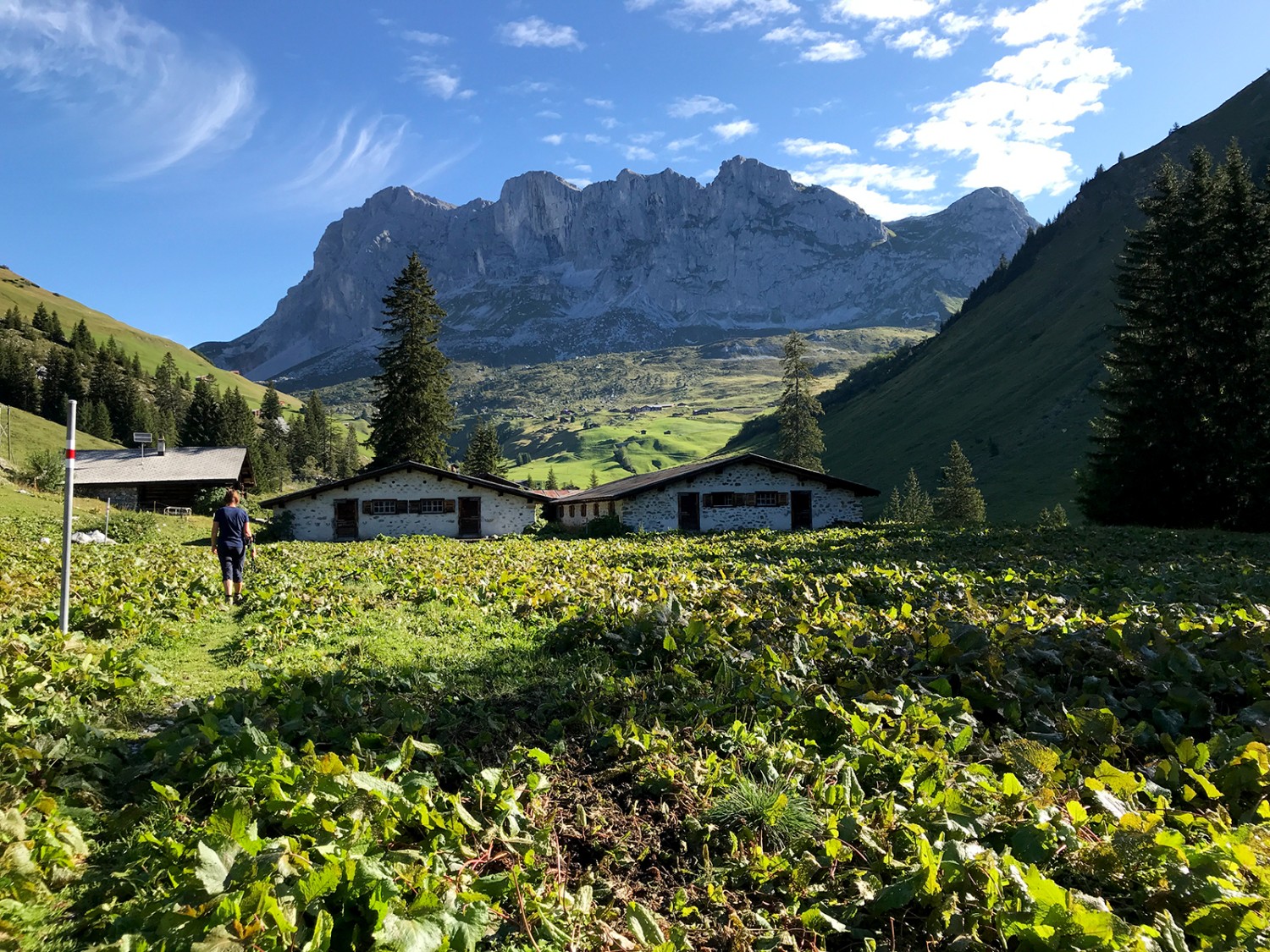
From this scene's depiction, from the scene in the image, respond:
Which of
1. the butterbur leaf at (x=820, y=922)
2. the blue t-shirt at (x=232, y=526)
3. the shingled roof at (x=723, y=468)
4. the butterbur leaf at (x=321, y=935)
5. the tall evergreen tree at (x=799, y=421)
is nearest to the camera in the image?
the butterbur leaf at (x=321, y=935)

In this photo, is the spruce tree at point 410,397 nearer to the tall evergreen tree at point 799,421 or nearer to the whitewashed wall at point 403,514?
the whitewashed wall at point 403,514

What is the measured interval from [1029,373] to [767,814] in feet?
489

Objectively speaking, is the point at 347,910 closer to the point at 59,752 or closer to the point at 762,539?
the point at 59,752

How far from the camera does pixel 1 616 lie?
8.80 m

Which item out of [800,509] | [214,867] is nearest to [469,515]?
[800,509]

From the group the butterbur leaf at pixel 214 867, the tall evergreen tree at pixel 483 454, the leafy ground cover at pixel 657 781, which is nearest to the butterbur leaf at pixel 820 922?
the leafy ground cover at pixel 657 781

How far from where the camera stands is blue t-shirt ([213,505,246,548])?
1282cm

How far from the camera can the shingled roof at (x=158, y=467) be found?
185ft

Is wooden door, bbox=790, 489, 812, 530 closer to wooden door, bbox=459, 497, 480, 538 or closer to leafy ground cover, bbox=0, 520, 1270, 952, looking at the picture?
wooden door, bbox=459, 497, 480, 538

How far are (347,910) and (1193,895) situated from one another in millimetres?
4136

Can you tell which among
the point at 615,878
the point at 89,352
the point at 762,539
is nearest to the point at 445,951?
the point at 615,878

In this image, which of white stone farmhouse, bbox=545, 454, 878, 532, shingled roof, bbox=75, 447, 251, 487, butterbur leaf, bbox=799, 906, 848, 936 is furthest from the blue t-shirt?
shingled roof, bbox=75, 447, 251, 487

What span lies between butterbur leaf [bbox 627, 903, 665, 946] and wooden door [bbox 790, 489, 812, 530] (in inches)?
1444

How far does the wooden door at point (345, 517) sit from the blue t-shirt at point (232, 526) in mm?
26102
